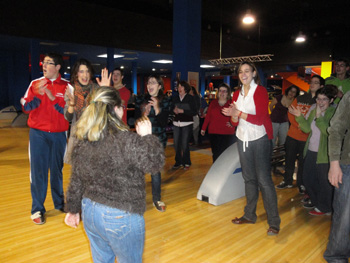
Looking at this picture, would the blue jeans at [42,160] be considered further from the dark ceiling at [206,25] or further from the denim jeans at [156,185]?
the dark ceiling at [206,25]

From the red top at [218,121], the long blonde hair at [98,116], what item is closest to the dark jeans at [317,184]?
the red top at [218,121]

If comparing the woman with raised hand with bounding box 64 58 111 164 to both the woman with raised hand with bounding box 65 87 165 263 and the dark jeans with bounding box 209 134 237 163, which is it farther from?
the dark jeans with bounding box 209 134 237 163

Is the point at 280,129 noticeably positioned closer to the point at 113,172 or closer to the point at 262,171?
the point at 262,171

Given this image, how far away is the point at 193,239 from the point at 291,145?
84.4 inches

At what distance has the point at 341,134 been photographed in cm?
202

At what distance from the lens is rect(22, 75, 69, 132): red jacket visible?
2.91 m

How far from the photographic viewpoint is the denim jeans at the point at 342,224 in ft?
6.60

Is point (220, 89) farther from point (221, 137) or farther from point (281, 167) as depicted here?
point (281, 167)

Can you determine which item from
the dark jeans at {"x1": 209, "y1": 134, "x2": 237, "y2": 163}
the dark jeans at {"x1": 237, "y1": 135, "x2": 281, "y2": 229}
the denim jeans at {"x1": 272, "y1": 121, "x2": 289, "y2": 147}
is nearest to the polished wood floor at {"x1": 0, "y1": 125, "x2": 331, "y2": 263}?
the dark jeans at {"x1": 237, "y1": 135, "x2": 281, "y2": 229}

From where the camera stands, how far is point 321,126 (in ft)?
9.78

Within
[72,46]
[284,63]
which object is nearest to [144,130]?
[72,46]

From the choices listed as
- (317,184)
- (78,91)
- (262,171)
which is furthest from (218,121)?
(78,91)

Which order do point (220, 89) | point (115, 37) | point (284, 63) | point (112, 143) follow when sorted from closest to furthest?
point (112, 143), point (220, 89), point (115, 37), point (284, 63)

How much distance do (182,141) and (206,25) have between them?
975 centimetres
